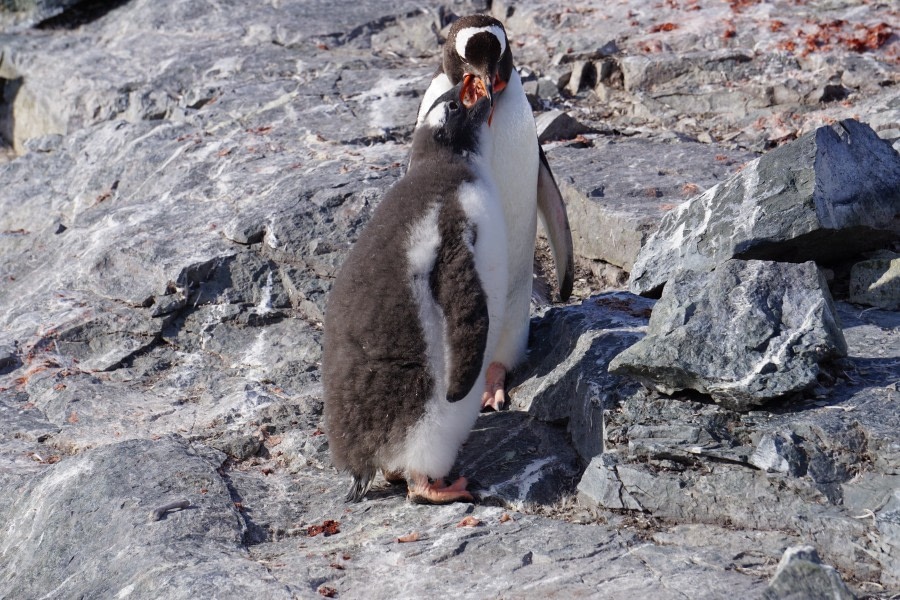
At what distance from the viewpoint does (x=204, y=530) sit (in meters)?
3.26

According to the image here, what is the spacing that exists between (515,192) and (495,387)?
87cm

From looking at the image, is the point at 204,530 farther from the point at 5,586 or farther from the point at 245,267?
the point at 245,267

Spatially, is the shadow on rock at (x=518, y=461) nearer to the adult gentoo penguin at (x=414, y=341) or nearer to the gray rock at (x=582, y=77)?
the adult gentoo penguin at (x=414, y=341)

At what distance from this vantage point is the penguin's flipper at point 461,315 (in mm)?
3307

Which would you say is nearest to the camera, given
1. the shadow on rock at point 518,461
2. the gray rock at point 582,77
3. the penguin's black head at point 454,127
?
the shadow on rock at point 518,461

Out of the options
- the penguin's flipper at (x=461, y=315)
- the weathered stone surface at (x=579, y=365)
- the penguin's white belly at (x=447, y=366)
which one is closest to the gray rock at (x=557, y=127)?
the weathered stone surface at (x=579, y=365)

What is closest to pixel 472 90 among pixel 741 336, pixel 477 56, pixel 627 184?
pixel 477 56

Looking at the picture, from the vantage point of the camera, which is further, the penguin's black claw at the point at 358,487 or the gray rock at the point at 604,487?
the penguin's black claw at the point at 358,487

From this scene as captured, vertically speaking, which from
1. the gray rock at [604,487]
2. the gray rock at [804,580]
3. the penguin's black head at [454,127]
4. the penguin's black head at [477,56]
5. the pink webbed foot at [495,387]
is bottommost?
the pink webbed foot at [495,387]

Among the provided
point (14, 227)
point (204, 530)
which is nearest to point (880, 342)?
point (204, 530)

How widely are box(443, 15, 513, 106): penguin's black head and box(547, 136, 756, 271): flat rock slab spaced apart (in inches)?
44.2

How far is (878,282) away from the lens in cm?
399

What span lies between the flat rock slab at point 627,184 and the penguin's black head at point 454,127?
1372mm

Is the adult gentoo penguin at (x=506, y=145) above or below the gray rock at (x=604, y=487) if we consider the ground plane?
above
